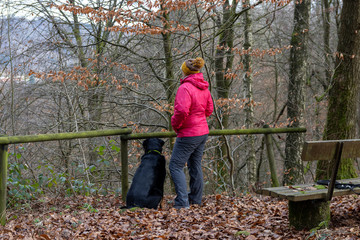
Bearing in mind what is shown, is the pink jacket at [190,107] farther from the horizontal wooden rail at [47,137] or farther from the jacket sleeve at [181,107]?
the horizontal wooden rail at [47,137]

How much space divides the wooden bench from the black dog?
1.73 m

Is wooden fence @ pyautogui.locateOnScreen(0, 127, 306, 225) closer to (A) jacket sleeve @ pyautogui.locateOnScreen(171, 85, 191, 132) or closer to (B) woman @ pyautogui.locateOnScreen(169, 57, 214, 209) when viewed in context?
(B) woman @ pyautogui.locateOnScreen(169, 57, 214, 209)

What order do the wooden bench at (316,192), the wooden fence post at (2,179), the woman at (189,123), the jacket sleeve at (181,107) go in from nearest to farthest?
1. the wooden bench at (316,192)
2. the wooden fence post at (2,179)
3. the jacket sleeve at (181,107)
4. the woman at (189,123)

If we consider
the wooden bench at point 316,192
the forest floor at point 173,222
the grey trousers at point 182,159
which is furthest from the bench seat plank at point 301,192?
the grey trousers at point 182,159

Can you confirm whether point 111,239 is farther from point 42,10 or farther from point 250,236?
point 42,10

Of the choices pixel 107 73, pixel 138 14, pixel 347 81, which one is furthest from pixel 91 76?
pixel 347 81

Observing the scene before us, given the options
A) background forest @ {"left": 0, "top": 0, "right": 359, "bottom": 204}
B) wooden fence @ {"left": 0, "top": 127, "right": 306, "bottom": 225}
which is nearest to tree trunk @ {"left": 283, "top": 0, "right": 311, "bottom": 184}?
background forest @ {"left": 0, "top": 0, "right": 359, "bottom": 204}

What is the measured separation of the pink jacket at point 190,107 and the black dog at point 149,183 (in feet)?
1.63

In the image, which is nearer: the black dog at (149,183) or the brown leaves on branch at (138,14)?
the black dog at (149,183)

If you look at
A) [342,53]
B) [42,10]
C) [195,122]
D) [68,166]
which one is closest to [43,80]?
[42,10]

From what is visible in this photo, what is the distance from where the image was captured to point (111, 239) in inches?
159

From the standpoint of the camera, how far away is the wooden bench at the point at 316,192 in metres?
3.81

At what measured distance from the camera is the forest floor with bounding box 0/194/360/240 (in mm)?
4043

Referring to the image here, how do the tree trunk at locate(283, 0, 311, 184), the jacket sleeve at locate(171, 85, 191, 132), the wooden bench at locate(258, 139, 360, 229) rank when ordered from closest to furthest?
the wooden bench at locate(258, 139, 360, 229), the jacket sleeve at locate(171, 85, 191, 132), the tree trunk at locate(283, 0, 311, 184)
